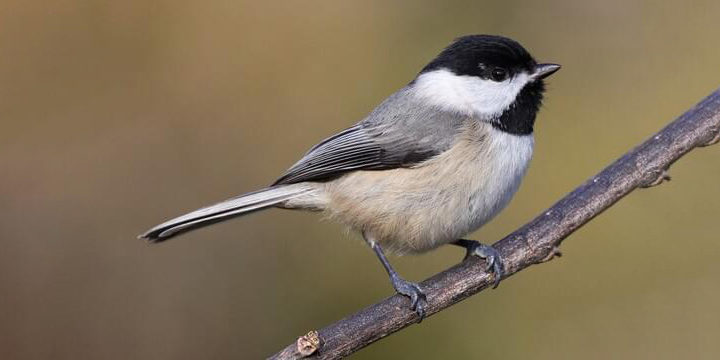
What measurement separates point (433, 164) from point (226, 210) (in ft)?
2.52

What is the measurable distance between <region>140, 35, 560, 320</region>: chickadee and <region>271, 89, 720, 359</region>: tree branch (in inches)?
Result: 8.5

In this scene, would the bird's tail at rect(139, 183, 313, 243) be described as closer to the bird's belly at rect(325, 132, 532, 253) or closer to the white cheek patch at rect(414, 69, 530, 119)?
the bird's belly at rect(325, 132, 532, 253)

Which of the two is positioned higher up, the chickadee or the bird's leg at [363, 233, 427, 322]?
the chickadee

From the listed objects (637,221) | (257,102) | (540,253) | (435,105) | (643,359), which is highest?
(257,102)

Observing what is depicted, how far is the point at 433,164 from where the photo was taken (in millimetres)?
2883

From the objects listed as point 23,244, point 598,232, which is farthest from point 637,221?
point 23,244

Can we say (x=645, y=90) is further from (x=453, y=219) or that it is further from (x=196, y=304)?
(x=196, y=304)

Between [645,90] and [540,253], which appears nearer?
[540,253]

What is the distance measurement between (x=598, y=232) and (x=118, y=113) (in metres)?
2.34

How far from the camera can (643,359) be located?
3.30m

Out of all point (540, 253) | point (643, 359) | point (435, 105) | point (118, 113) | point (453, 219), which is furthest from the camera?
point (118, 113)

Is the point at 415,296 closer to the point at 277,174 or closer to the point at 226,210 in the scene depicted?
the point at 226,210

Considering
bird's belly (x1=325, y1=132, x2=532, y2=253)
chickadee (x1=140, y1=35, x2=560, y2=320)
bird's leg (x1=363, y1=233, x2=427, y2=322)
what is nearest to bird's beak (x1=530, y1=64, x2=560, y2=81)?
chickadee (x1=140, y1=35, x2=560, y2=320)

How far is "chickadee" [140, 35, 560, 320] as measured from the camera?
9.28 feet
